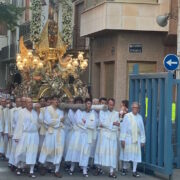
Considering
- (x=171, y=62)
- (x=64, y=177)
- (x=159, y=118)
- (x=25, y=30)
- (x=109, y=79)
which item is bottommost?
(x=64, y=177)

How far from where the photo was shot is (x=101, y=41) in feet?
91.0

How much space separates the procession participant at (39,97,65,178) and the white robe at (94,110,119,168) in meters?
0.94

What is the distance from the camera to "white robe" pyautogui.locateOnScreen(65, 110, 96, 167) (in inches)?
570

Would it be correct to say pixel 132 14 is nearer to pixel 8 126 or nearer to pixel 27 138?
pixel 8 126

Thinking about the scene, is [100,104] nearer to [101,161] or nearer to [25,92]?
[101,161]

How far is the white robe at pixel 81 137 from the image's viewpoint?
47.5 ft

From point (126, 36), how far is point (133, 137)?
11.3 meters

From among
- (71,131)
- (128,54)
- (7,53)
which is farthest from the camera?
(7,53)

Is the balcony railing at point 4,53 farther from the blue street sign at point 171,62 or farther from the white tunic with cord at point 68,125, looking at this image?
the white tunic with cord at point 68,125

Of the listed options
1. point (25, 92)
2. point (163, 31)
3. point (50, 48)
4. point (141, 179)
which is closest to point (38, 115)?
point (141, 179)

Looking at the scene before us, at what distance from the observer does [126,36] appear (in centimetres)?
2519

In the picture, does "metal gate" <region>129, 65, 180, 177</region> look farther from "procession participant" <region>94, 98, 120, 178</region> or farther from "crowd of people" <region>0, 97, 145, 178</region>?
"procession participant" <region>94, 98, 120, 178</region>

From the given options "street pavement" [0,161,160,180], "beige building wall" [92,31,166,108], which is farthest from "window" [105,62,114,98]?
"street pavement" [0,161,160,180]

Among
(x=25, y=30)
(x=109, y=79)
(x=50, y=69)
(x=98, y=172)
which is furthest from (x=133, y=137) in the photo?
(x=25, y=30)
